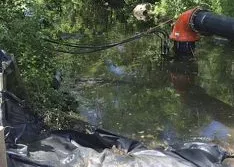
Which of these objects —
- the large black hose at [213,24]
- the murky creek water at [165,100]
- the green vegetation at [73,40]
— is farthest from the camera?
the large black hose at [213,24]

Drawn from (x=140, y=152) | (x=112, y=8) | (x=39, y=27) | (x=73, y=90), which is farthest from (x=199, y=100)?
(x=112, y=8)

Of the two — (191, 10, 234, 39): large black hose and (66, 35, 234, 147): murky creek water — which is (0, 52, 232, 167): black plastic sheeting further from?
(191, 10, 234, 39): large black hose

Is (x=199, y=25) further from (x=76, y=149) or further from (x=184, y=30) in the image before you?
(x=76, y=149)

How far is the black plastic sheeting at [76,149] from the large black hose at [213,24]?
4558mm

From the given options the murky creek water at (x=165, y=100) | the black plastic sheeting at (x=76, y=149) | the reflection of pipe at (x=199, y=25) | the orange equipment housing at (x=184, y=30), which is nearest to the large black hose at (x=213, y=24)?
the reflection of pipe at (x=199, y=25)

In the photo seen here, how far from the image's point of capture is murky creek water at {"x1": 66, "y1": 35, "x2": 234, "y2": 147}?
693cm

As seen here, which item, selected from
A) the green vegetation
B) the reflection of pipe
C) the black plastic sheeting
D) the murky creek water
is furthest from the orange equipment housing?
the black plastic sheeting

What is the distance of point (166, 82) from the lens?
9.05m

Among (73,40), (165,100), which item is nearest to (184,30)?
(165,100)

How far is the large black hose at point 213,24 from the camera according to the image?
8930 millimetres

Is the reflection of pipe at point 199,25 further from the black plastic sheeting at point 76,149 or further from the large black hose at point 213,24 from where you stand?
the black plastic sheeting at point 76,149

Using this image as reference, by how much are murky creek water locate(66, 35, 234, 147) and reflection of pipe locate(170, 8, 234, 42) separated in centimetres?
64

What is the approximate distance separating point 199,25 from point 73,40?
416 cm

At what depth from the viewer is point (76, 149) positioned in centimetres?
465
